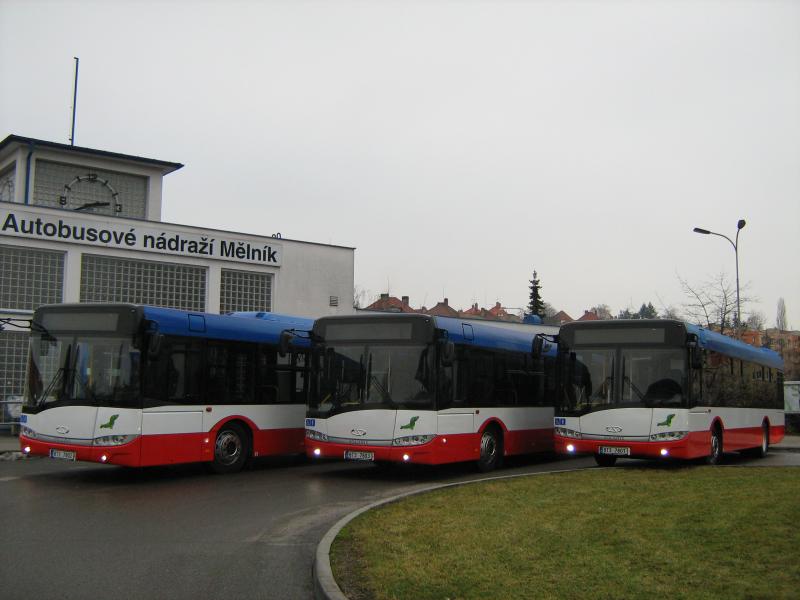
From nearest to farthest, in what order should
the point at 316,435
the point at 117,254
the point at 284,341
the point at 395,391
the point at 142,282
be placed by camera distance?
1. the point at 395,391
2. the point at 316,435
3. the point at 284,341
4. the point at 117,254
5. the point at 142,282

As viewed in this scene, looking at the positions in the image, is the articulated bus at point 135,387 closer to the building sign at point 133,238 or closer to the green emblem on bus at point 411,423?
the green emblem on bus at point 411,423

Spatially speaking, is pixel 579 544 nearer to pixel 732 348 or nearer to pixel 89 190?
pixel 732 348

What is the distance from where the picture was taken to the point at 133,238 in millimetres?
27312

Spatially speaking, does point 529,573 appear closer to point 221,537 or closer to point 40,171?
point 221,537

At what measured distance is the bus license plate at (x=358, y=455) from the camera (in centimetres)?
1519

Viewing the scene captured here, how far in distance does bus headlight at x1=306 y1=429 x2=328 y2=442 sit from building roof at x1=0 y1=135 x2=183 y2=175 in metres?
18.1

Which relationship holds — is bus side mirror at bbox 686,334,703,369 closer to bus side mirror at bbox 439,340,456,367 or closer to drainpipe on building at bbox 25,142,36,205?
bus side mirror at bbox 439,340,456,367

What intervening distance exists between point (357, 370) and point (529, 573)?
848 centimetres

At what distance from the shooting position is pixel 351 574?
762cm

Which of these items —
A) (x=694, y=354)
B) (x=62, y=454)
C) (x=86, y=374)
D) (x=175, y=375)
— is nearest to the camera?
(x=62, y=454)

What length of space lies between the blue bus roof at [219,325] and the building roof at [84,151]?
14.0 m

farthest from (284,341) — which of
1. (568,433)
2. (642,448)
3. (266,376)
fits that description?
(642,448)

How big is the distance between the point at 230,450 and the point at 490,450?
5.23 meters

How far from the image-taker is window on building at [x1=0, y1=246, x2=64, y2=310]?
24.8m
